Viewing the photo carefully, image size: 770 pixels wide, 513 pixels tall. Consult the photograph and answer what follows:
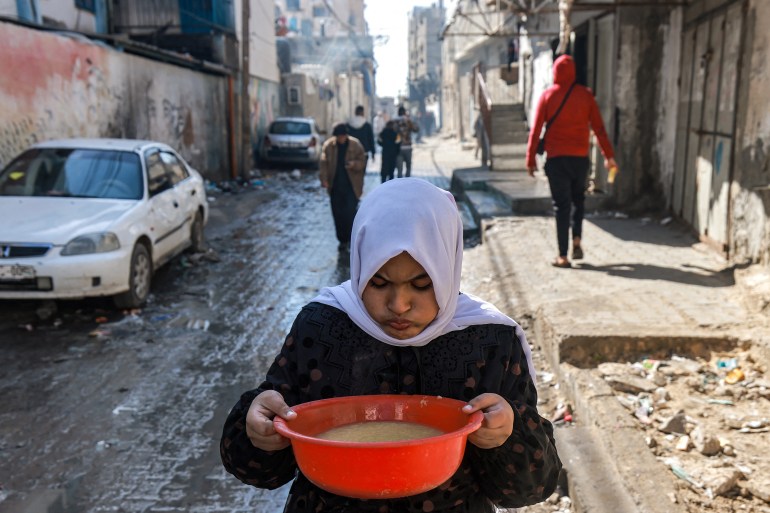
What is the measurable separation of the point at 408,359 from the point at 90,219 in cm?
586

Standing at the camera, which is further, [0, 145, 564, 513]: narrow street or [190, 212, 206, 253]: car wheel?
[190, 212, 206, 253]: car wheel

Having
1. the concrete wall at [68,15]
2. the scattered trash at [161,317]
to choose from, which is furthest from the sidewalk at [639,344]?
the concrete wall at [68,15]

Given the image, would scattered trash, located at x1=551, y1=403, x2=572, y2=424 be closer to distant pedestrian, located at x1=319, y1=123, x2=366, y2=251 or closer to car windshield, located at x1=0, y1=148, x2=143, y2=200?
car windshield, located at x1=0, y1=148, x2=143, y2=200

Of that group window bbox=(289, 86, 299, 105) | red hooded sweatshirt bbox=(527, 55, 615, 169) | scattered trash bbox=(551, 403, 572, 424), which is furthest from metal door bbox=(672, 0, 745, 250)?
window bbox=(289, 86, 299, 105)

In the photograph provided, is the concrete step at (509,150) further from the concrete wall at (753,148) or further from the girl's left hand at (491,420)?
the girl's left hand at (491,420)

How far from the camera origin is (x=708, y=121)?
→ 7.88 m

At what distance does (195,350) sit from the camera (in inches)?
232

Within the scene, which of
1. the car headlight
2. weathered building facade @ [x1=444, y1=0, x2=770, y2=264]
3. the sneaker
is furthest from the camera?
the sneaker

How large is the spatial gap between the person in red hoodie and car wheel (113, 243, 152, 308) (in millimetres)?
3952

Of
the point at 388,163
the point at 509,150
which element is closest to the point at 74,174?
the point at 388,163

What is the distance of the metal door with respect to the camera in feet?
23.3

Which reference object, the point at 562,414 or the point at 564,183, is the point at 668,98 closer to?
the point at 564,183

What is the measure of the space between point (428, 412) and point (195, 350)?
179 inches

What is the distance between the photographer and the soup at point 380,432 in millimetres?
1637
